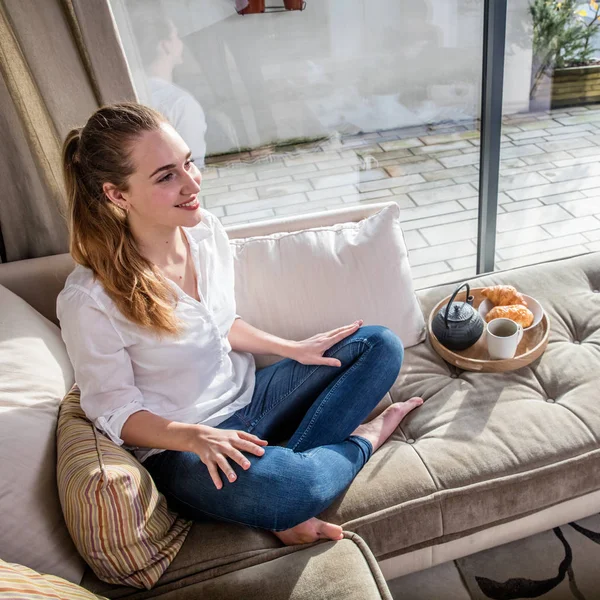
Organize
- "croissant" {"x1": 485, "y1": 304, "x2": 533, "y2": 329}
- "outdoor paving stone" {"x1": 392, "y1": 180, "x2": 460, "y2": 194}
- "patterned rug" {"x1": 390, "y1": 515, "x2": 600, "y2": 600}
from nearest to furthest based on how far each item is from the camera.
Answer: "patterned rug" {"x1": 390, "y1": 515, "x2": 600, "y2": 600} → "croissant" {"x1": 485, "y1": 304, "x2": 533, "y2": 329} → "outdoor paving stone" {"x1": 392, "y1": 180, "x2": 460, "y2": 194}

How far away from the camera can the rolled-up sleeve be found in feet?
3.63

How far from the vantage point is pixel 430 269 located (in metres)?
2.31

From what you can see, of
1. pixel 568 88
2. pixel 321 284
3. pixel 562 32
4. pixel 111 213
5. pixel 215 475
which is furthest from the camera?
pixel 568 88

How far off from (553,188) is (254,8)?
141cm

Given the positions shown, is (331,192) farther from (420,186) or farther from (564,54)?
(564,54)

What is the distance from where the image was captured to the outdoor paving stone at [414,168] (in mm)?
2123

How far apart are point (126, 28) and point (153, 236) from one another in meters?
0.72

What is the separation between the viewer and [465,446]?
127 cm

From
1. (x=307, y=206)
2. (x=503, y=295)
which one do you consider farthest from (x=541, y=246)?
(x=307, y=206)

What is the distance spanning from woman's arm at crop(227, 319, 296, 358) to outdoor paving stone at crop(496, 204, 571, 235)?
4.32 ft

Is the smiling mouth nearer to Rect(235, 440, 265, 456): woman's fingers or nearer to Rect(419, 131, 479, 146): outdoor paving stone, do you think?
Rect(235, 440, 265, 456): woman's fingers

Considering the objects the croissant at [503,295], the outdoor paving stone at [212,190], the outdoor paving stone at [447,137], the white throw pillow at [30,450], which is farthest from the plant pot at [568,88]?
the white throw pillow at [30,450]

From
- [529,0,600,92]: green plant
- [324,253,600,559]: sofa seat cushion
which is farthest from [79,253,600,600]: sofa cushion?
[529,0,600,92]: green plant

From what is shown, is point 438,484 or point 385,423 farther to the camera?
point 385,423
